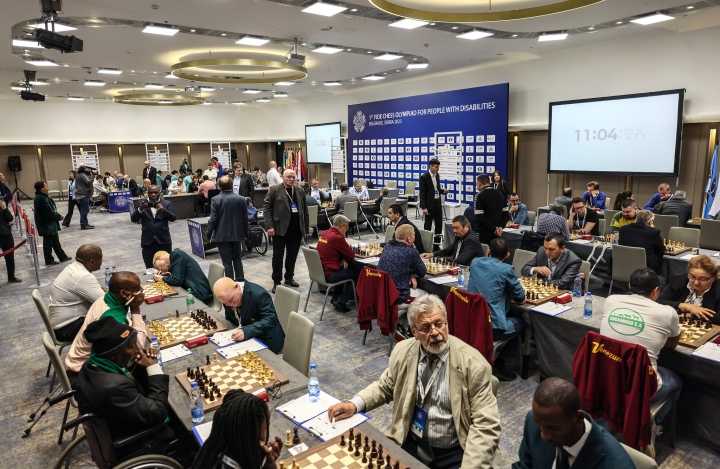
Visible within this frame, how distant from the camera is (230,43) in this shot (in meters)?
9.24

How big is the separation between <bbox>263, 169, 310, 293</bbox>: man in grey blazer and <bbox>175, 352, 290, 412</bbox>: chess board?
147 inches

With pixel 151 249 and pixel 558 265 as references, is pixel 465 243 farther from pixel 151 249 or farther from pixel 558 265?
pixel 151 249

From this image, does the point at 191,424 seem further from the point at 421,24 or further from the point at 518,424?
the point at 421,24

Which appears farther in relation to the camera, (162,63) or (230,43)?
(162,63)

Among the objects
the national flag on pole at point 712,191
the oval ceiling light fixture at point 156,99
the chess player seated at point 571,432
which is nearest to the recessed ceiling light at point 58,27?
the chess player seated at point 571,432

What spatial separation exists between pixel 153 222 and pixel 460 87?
978 cm

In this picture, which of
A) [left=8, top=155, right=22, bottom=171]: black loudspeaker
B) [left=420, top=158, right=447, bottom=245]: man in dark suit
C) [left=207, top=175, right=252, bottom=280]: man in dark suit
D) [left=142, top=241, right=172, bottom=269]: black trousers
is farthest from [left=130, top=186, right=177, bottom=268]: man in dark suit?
[left=8, top=155, right=22, bottom=171]: black loudspeaker

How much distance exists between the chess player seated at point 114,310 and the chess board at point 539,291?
307 centimetres

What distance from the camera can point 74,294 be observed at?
3.91 meters

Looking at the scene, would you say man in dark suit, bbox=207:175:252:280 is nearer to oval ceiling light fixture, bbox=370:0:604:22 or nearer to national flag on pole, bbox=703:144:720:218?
oval ceiling light fixture, bbox=370:0:604:22

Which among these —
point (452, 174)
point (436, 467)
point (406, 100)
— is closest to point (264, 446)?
point (436, 467)

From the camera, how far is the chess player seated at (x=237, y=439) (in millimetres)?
1577

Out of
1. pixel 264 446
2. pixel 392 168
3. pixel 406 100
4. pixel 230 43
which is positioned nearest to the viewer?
pixel 264 446

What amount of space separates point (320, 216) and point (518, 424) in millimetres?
7615
